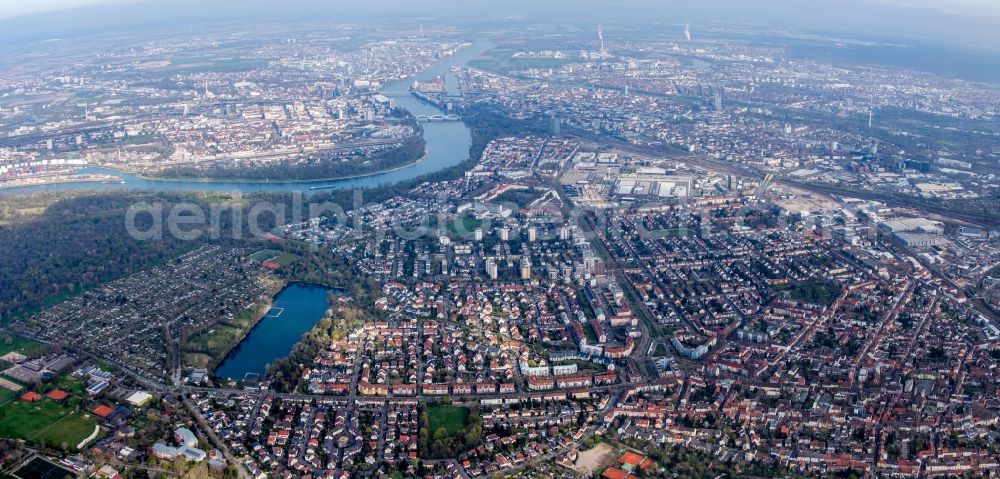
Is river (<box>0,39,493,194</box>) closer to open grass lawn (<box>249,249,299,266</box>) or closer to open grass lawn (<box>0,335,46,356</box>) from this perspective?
open grass lawn (<box>249,249,299,266</box>)

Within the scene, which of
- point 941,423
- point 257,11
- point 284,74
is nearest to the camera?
point 941,423

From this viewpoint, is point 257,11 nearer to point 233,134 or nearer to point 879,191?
point 233,134

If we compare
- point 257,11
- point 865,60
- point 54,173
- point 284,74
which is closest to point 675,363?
point 54,173

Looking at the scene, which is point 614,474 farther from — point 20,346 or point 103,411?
point 20,346

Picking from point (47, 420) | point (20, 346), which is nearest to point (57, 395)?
point (47, 420)

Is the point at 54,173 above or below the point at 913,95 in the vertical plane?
below

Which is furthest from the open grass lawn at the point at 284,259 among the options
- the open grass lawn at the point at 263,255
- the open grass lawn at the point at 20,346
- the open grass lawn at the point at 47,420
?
the open grass lawn at the point at 47,420

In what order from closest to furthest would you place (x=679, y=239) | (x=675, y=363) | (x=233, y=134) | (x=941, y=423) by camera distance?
(x=941, y=423) → (x=675, y=363) → (x=679, y=239) → (x=233, y=134)
